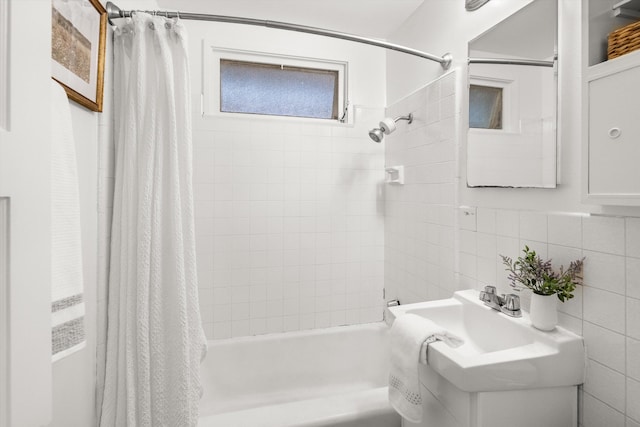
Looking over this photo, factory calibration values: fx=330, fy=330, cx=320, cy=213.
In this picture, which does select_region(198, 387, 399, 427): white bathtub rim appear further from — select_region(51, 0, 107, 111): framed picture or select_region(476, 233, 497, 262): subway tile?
select_region(51, 0, 107, 111): framed picture

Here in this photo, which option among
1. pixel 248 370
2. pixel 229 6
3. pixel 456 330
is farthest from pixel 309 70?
pixel 248 370

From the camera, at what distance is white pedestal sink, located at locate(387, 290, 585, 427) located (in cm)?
96

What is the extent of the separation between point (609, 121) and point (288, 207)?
1.68 meters

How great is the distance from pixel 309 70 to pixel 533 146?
1.61 m

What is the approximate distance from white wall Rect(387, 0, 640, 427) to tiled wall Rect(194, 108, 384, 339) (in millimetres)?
931

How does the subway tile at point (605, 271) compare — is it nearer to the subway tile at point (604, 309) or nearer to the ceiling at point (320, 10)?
the subway tile at point (604, 309)

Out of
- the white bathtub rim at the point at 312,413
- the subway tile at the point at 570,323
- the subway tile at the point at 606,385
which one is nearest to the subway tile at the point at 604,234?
the subway tile at the point at 570,323

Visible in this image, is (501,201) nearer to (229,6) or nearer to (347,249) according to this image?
(347,249)

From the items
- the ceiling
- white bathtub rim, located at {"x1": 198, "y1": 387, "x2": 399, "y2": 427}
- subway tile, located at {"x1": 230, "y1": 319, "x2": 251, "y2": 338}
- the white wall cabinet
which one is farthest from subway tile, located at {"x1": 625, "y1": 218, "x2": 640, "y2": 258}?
subway tile, located at {"x1": 230, "y1": 319, "x2": 251, "y2": 338}

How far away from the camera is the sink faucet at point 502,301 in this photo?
1.21 metres

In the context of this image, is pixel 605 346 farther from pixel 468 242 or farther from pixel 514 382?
pixel 468 242

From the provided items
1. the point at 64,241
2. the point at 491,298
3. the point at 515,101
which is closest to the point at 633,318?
the point at 491,298

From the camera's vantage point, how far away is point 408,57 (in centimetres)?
207

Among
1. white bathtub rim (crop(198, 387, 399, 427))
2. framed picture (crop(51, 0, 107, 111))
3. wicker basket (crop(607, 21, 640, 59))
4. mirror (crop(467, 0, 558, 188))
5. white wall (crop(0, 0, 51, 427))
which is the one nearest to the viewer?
white wall (crop(0, 0, 51, 427))
